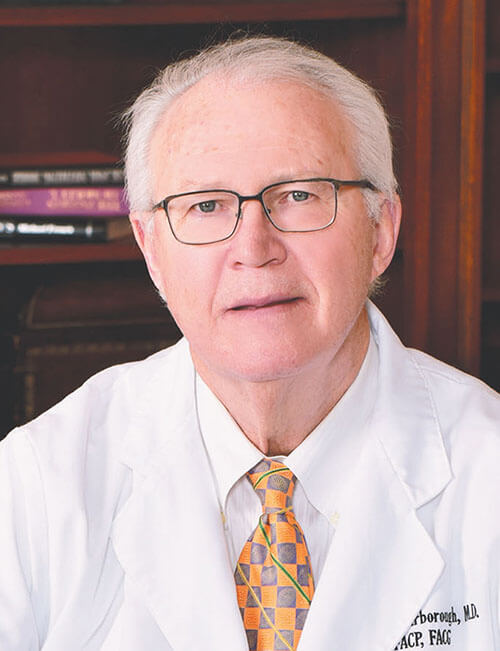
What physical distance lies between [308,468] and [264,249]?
374 millimetres

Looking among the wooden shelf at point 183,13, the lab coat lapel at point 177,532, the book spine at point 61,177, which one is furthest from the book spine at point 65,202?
the lab coat lapel at point 177,532

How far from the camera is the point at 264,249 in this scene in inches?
51.3

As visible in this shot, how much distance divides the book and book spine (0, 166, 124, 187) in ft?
0.29

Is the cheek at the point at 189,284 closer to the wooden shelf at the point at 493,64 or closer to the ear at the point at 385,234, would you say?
the ear at the point at 385,234

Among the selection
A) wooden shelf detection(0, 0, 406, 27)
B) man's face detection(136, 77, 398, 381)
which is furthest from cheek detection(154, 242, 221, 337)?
wooden shelf detection(0, 0, 406, 27)

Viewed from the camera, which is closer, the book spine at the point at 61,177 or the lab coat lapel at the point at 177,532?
the lab coat lapel at the point at 177,532

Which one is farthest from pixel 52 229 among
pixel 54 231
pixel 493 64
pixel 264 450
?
pixel 493 64

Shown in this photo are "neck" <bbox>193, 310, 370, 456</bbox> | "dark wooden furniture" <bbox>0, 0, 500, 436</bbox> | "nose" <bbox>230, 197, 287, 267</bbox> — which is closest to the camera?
"nose" <bbox>230, 197, 287, 267</bbox>

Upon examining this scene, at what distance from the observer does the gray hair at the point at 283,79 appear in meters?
1.39

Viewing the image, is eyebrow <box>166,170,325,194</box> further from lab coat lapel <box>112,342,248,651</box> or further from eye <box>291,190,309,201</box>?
lab coat lapel <box>112,342,248,651</box>

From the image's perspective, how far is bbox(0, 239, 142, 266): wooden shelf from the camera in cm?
221

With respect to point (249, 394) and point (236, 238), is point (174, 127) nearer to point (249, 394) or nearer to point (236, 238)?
point (236, 238)

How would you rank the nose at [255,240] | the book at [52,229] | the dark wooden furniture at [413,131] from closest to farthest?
the nose at [255,240] → the dark wooden furniture at [413,131] → the book at [52,229]

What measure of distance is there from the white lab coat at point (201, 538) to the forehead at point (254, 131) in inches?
16.0
